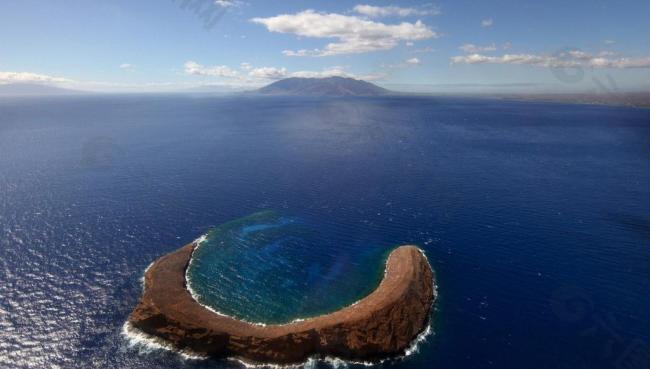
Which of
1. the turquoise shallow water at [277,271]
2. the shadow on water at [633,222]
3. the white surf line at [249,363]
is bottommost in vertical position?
the white surf line at [249,363]

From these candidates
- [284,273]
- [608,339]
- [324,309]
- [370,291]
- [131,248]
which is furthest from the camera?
[131,248]

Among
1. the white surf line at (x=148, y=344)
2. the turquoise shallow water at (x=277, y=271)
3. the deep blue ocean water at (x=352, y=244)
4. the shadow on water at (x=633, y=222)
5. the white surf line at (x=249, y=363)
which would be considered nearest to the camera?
the white surf line at (x=249, y=363)

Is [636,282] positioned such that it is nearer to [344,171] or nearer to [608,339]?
[608,339]

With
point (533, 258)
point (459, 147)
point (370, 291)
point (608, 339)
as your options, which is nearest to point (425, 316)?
point (370, 291)

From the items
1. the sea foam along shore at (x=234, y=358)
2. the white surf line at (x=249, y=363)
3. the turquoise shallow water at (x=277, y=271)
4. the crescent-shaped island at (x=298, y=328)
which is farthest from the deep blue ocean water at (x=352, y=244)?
the crescent-shaped island at (x=298, y=328)

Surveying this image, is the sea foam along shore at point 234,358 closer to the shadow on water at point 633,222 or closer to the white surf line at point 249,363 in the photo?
the white surf line at point 249,363

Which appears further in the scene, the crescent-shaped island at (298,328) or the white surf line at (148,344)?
the crescent-shaped island at (298,328)

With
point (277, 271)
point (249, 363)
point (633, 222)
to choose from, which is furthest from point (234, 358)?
point (633, 222)
